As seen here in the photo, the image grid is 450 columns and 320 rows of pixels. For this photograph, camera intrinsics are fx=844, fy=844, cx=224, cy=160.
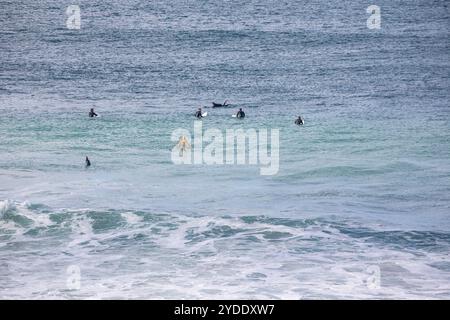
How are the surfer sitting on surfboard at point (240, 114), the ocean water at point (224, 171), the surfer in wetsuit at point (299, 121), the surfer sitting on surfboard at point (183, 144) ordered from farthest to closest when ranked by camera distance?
the surfer sitting on surfboard at point (240, 114), the surfer in wetsuit at point (299, 121), the surfer sitting on surfboard at point (183, 144), the ocean water at point (224, 171)

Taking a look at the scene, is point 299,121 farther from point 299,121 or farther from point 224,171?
point 224,171

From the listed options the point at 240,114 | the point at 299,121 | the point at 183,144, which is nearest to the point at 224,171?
the point at 183,144

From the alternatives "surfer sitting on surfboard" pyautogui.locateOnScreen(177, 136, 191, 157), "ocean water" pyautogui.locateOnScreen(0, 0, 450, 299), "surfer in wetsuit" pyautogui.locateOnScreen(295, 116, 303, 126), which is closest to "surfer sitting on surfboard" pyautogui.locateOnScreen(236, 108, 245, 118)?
"ocean water" pyautogui.locateOnScreen(0, 0, 450, 299)

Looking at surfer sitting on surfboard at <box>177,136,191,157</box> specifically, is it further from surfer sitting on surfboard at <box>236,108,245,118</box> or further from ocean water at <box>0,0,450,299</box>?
surfer sitting on surfboard at <box>236,108,245,118</box>

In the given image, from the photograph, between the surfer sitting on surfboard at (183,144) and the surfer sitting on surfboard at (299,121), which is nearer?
the surfer sitting on surfboard at (183,144)

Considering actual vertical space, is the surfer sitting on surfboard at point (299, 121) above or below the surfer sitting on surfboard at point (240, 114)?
below

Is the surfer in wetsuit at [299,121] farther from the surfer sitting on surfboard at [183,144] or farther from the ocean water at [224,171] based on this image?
the surfer sitting on surfboard at [183,144]

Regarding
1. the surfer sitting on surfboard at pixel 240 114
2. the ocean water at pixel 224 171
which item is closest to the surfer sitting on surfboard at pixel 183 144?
the ocean water at pixel 224 171

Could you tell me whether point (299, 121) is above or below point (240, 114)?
below
